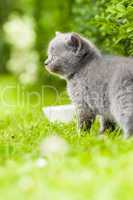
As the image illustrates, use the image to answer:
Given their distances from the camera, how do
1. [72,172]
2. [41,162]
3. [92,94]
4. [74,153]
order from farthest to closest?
[92,94] → [74,153] → [41,162] → [72,172]

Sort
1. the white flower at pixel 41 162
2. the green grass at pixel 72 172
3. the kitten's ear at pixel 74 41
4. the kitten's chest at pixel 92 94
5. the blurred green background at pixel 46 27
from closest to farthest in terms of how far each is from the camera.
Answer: the green grass at pixel 72 172 → the white flower at pixel 41 162 → the kitten's chest at pixel 92 94 → the kitten's ear at pixel 74 41 → the blurred green background at pixel 46 27


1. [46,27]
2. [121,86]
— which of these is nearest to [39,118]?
[121,86]

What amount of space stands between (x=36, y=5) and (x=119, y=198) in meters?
17.7

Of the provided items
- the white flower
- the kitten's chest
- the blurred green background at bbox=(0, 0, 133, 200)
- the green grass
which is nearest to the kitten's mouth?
the kitten's chest

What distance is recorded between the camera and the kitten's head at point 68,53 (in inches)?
295

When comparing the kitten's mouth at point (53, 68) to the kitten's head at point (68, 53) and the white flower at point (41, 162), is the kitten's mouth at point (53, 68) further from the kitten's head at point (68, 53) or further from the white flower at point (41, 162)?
the white flower at point (41, 162)

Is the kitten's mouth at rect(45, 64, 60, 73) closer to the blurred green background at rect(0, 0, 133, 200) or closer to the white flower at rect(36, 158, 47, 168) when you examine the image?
the blurred green background at rect(0, 0, 133, 200)

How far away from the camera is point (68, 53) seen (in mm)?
7520

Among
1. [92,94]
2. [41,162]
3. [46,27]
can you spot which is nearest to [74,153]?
[41,162]

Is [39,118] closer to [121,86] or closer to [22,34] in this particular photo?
[121,86]

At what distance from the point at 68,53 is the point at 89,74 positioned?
0.37 meters

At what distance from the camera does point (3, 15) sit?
27562 millimetres

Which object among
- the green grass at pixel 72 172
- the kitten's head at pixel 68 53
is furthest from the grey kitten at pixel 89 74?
the green grass at pixel 72 172

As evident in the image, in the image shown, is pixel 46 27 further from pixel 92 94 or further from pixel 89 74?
pixel 92 94
